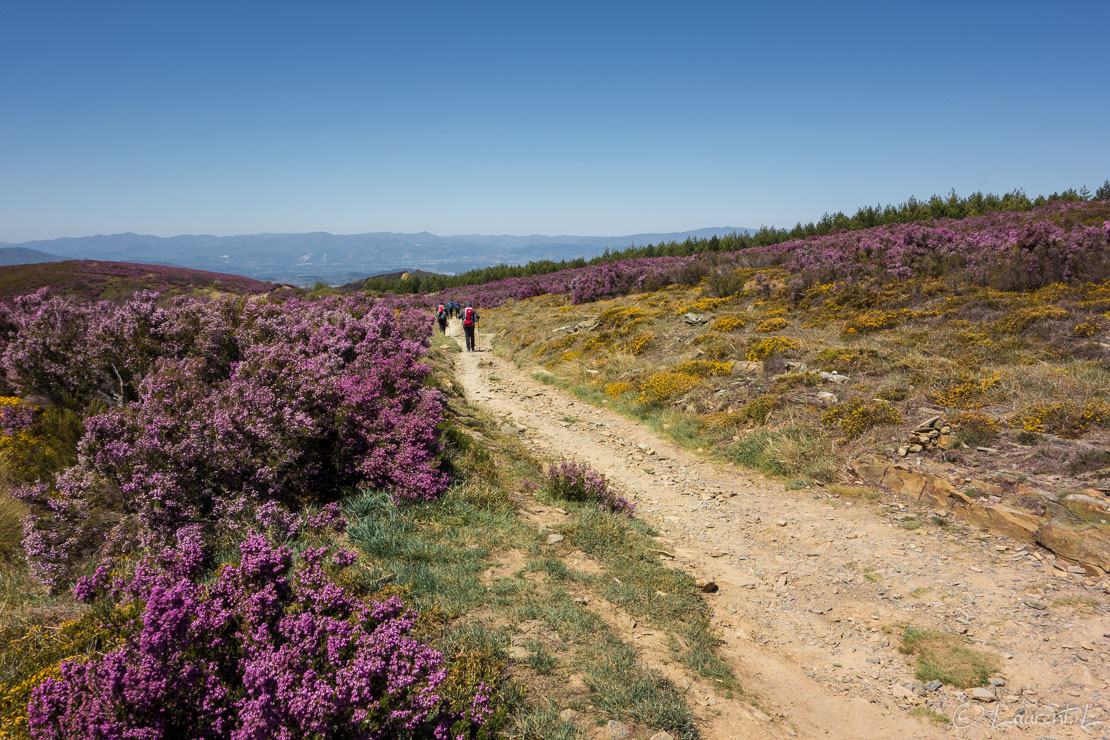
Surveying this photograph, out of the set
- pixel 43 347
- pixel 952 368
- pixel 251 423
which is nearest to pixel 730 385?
pixel 952 368

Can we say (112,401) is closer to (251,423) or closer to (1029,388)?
(251,423)

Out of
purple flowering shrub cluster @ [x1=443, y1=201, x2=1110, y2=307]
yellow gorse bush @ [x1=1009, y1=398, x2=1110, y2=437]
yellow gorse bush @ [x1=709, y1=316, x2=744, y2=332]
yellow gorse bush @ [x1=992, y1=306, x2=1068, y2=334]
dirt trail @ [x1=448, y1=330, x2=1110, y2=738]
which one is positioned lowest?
dirt trail @ [x1=448, y1=330, x2=1110, y2=738]

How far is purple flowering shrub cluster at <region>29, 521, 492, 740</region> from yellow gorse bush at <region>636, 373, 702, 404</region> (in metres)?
10.2

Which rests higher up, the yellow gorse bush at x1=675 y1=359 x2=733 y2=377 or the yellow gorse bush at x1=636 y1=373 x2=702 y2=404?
Answer: the yellow gorse bush at x1=675 y1=359 x2=733 y2=377

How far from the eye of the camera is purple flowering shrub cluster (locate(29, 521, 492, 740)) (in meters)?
2.30

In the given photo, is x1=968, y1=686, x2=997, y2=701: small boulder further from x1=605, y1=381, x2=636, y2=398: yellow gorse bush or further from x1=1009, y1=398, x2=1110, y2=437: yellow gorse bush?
x1=605, y1=381, x2=636, y2=398: yellow gorse bush

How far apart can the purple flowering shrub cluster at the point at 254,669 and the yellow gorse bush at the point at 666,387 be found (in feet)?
33.6

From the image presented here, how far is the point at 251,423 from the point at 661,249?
154 ft

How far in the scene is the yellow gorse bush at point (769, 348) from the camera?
13.0 meters

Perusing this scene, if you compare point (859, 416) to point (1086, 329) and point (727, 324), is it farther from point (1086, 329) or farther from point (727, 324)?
point (727, 324)

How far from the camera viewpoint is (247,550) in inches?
122

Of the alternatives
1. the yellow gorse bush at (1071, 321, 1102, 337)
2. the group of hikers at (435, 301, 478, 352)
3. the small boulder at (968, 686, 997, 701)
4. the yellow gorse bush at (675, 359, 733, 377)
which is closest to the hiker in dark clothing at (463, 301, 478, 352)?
the group of hikers at (435, 301, 478, 352)

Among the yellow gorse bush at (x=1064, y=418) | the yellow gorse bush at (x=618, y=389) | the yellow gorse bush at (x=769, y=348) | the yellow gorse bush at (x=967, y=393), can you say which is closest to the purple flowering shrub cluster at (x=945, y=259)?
the yellow gorse bush at (x=769, y=348)

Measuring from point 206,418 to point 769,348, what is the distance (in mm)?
12329
